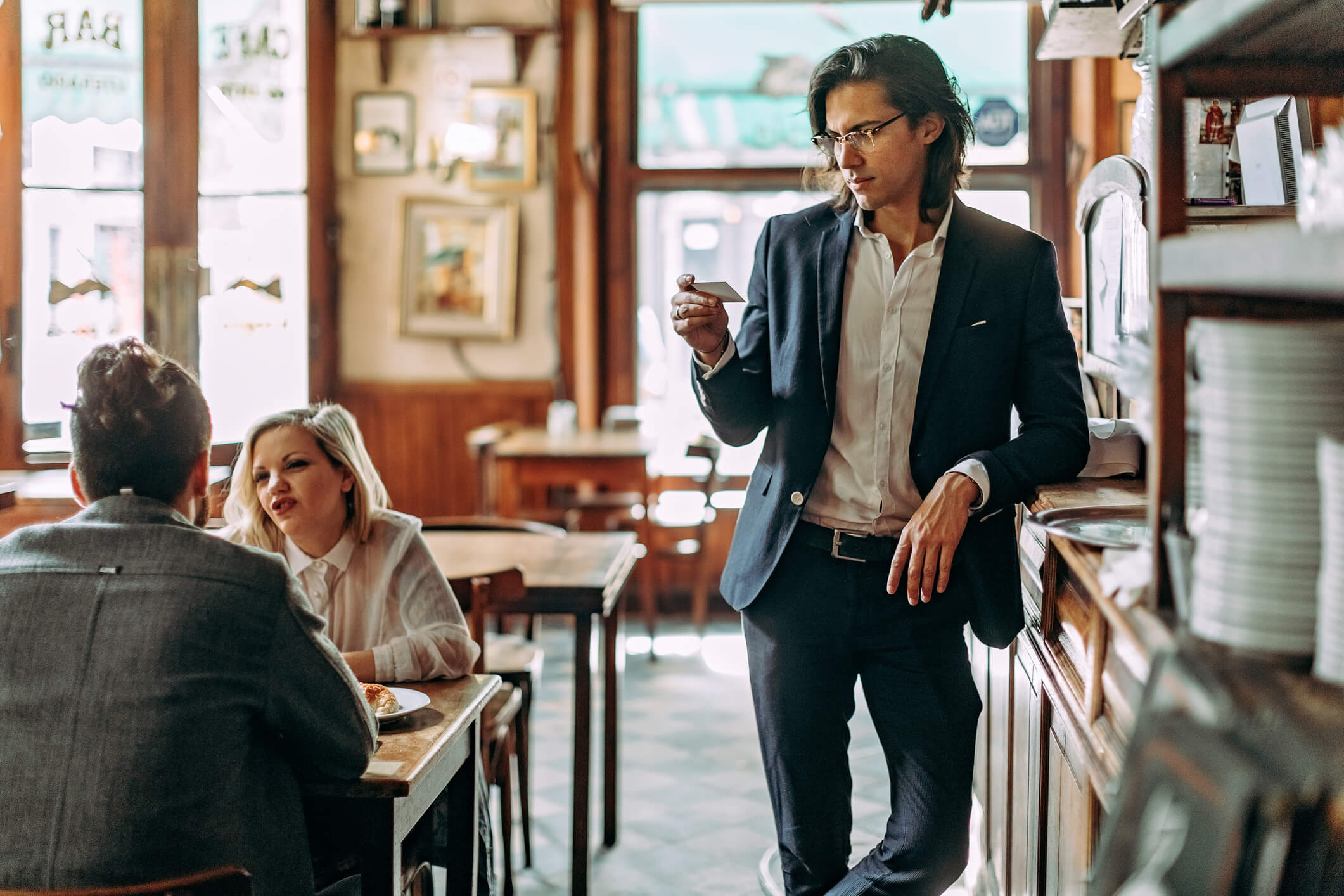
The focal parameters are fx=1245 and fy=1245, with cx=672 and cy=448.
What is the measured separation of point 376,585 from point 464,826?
51 centimetres

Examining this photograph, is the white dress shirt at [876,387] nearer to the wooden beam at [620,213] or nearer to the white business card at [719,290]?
the white business card at [719,290]

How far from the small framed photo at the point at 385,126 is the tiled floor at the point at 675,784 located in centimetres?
258

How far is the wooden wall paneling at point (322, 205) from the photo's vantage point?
5.85 metres

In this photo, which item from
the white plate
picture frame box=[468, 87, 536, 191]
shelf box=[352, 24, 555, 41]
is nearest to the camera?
the white plate

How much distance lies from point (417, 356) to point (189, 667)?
496 cm

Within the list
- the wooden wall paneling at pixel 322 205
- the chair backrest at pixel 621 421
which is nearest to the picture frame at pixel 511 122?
the wooden wall paneling at pixel 322 205

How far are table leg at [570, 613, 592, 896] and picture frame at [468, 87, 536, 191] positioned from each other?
3.65 metres

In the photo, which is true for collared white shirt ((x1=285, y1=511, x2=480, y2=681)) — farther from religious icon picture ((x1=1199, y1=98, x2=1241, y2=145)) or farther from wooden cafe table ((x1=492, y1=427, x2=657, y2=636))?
wooden cafe table ((x1=492, y1=427, x2=657, y2=636))

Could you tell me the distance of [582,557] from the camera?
327 centimetres

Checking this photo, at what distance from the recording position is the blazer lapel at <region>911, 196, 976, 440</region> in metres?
1.91

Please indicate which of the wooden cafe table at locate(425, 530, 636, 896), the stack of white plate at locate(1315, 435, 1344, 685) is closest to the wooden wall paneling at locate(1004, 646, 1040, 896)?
the wooden cafe table at locate(425, 530, 636, 896)

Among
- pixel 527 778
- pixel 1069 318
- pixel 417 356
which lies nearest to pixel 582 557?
pixel 527 778

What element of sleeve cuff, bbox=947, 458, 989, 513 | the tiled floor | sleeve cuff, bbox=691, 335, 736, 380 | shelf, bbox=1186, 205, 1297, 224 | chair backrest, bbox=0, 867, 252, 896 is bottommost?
the tiled floor

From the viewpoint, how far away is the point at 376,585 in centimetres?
227
